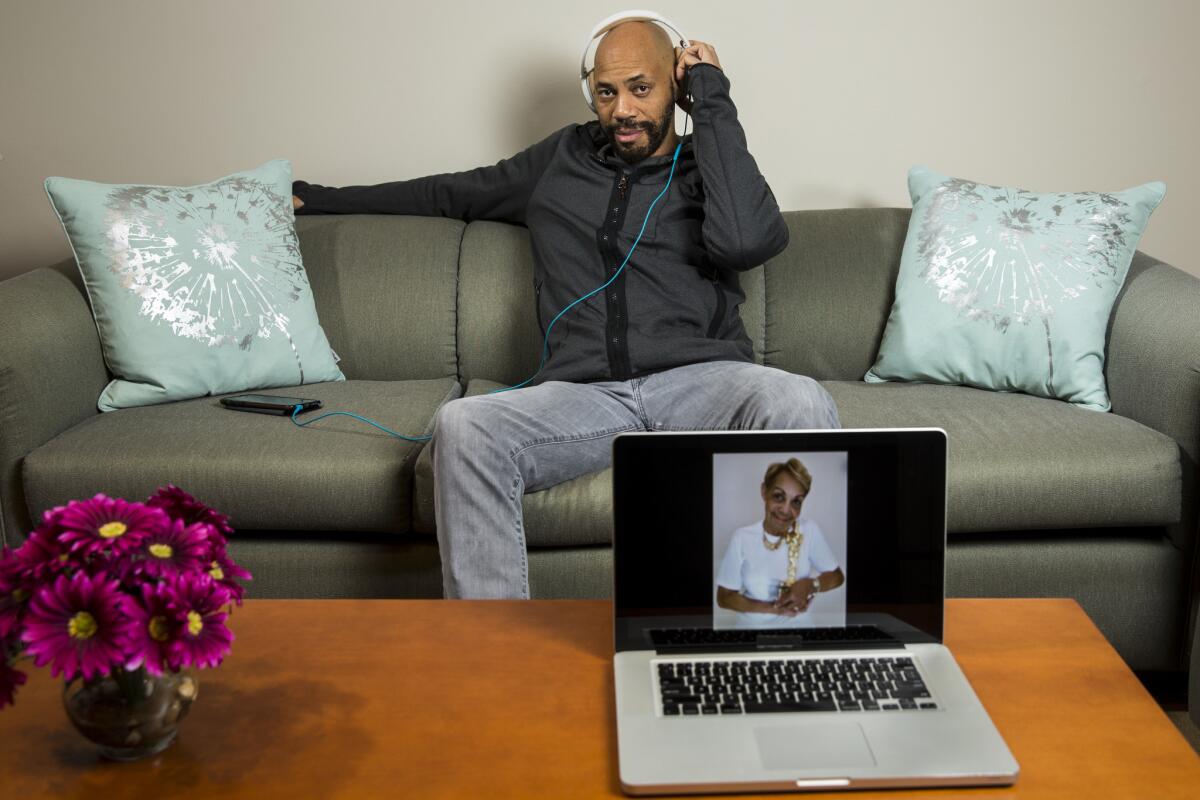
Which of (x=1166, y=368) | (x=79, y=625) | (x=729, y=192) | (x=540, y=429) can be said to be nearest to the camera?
(x=79, y=625)

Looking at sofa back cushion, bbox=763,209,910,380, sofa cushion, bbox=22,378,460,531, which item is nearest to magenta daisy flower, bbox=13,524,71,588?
sofa cushion, bbox=22,378,460,531

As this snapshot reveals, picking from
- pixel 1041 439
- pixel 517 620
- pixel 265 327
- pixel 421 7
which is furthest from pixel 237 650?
pixel 421 7

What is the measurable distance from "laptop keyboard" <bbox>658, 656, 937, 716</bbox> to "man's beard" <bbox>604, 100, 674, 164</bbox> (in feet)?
4.39

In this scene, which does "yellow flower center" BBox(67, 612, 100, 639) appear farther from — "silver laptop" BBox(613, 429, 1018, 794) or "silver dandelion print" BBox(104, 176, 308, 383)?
"silver dandelion print" BBox(104, 176, 308, 383)

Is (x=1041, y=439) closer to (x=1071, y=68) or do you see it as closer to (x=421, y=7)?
(x=1071, y=68)

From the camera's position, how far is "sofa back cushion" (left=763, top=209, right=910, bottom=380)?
243 cm

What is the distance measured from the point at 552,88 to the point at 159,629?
2.09 meters

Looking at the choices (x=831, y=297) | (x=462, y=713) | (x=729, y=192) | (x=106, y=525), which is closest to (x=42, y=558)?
(x=106, y=525)

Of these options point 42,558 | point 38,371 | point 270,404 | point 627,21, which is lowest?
point 270,404

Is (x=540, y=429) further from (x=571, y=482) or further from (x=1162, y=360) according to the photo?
(x=1162, y=360)

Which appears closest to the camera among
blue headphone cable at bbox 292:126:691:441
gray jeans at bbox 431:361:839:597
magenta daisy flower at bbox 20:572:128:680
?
magenta daisy flower at bbox 20:572:128:680

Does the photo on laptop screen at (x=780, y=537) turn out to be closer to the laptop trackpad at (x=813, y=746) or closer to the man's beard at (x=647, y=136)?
the laptop trackpad at (x=813, y=746)

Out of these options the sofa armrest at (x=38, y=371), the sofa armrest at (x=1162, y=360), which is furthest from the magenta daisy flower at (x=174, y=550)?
the sofa armrest at (x=1162, y=360)

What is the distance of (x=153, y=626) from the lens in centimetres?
92
